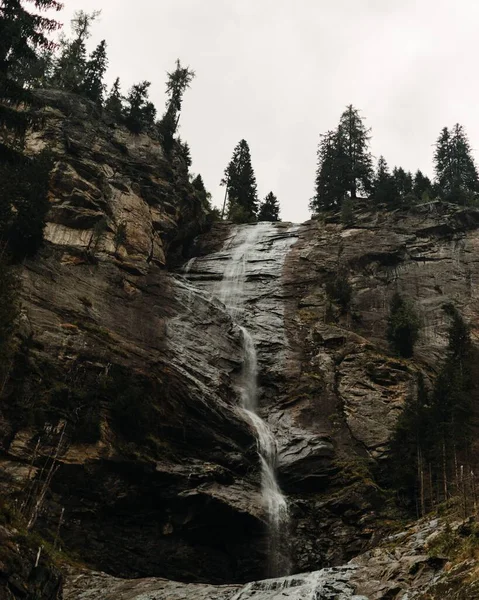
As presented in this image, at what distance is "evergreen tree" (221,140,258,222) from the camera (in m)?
71.9

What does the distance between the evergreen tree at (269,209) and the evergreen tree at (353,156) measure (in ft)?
28.2

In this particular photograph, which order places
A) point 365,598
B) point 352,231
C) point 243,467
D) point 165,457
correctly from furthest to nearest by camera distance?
point 352,231 → point 243,467 → point 165,457 → point 365,598

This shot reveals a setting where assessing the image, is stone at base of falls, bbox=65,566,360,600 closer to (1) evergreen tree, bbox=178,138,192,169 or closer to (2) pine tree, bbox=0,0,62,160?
(2) pine tree, bbox=0,0,62,160

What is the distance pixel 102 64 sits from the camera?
200 ft

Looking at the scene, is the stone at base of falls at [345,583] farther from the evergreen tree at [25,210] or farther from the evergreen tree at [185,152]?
the evergreen tree at [185,152]

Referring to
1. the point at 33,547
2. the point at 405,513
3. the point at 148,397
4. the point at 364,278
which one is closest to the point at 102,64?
the point at 364,278

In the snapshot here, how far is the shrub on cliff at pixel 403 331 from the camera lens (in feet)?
135

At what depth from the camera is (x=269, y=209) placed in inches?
2837

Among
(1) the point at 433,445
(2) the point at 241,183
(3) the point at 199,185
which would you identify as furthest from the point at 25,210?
(2) the point at 241,183

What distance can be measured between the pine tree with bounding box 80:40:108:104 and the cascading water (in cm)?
1844

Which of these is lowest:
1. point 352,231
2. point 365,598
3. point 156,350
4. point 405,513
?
point 365,598

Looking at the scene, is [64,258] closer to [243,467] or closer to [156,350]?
[156,350]

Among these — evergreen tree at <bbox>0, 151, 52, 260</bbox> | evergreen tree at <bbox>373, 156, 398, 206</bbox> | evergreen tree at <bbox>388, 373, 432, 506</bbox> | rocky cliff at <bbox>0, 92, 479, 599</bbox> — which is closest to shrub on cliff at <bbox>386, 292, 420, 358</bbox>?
rocky cliff at <bbox>0, 92, 479, 599</bbox>

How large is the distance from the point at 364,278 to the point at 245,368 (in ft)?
53.7
